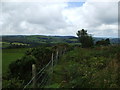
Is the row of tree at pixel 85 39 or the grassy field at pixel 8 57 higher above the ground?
the row of tree at pixel 85 39

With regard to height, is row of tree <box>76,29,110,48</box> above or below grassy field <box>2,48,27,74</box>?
above

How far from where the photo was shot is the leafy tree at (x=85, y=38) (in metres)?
38.6

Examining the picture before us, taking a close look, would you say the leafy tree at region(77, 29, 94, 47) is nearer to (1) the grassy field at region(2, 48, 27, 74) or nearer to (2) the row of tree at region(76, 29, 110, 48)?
(2) the row of tree at region(76, 29, 110, 48)

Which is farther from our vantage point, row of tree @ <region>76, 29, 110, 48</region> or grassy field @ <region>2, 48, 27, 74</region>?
row of tree @ <region>76, 29, 110, 48</region>

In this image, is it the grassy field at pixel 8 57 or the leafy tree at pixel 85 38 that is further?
the leafy tree at pixel 85 38

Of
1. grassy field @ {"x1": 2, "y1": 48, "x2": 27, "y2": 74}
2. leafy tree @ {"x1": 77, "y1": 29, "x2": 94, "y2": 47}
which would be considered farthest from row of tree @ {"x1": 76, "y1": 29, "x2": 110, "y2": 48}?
grassy field @ {"x1": 2, "y1": 48, "x2": 27, "y2": 74}

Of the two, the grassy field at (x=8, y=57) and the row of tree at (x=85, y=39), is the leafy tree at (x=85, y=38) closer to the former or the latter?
the row of tree at (x=85, y=39)

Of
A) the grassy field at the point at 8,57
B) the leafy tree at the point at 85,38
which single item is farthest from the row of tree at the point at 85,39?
the grassy field at the point at 8,57

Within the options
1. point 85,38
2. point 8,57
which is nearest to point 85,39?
point 85,38

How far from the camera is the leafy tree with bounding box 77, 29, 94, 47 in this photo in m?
38.6

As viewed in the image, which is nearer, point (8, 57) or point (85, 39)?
point (8, 57)

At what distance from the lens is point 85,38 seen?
130 feet

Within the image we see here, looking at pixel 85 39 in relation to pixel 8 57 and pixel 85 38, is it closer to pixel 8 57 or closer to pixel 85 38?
pixel 85 38

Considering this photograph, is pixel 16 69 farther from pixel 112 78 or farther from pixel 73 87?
pixel 112 78
